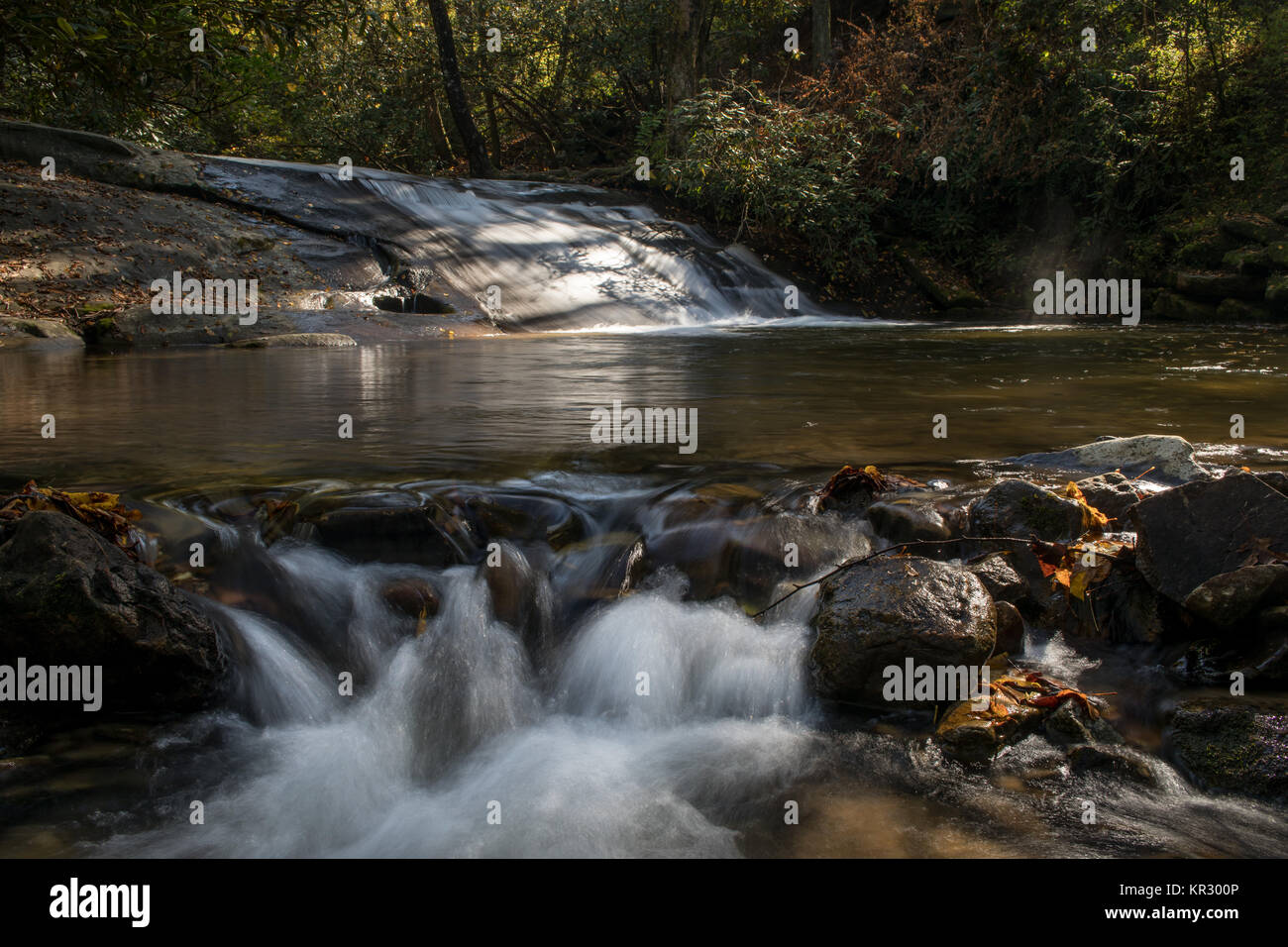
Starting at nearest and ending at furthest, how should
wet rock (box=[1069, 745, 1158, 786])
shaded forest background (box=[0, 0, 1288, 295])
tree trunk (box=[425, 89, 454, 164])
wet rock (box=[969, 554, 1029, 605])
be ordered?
wet rock (box=[1069, 745, 1158, 786]) < wet rock (box=[969, 554, 1029, 605]) < shaded forest background (box=[0, 0, 1288, 295]) < tree trunk (box=[425, 89, 454, 164])

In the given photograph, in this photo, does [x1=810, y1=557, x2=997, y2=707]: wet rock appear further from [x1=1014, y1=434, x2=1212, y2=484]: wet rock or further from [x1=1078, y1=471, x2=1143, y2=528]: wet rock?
[x1=1014, y1=434, x2=1212, y2=484]: wet rock

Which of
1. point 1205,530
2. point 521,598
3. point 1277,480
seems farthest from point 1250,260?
point 521,598

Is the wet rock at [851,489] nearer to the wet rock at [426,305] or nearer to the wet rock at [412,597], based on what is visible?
the wet rock at [412,597]

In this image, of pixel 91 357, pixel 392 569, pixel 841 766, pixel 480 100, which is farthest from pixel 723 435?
pixel 480 100

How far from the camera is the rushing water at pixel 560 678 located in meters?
2.52

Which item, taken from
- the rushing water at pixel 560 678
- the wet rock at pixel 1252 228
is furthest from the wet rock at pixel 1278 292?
the rushing water at pixel 560 678

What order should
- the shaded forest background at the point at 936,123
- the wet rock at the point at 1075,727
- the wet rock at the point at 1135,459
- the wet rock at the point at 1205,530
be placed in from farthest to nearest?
the shaded forest background at the point at 936,123 < the wet rock at the point at 1135,459 < the wet rock at the point at 1205,530 < the wet rock at the point at 1075,727

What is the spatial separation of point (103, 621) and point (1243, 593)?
376 cm

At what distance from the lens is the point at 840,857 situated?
235 cm

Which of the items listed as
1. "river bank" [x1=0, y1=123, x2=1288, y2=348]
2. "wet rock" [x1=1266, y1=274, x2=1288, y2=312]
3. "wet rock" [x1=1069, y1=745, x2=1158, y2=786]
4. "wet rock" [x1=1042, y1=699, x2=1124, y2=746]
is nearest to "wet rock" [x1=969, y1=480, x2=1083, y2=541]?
"wet rock" [x1=1042, y1=699, x2=1124, y2=746]

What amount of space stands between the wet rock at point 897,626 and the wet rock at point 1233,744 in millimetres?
610

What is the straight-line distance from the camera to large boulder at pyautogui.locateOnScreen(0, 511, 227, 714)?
2.88 metres

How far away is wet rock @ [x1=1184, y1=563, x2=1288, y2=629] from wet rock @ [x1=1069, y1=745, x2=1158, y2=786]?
0.61 m

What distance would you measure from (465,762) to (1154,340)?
11718 mm
